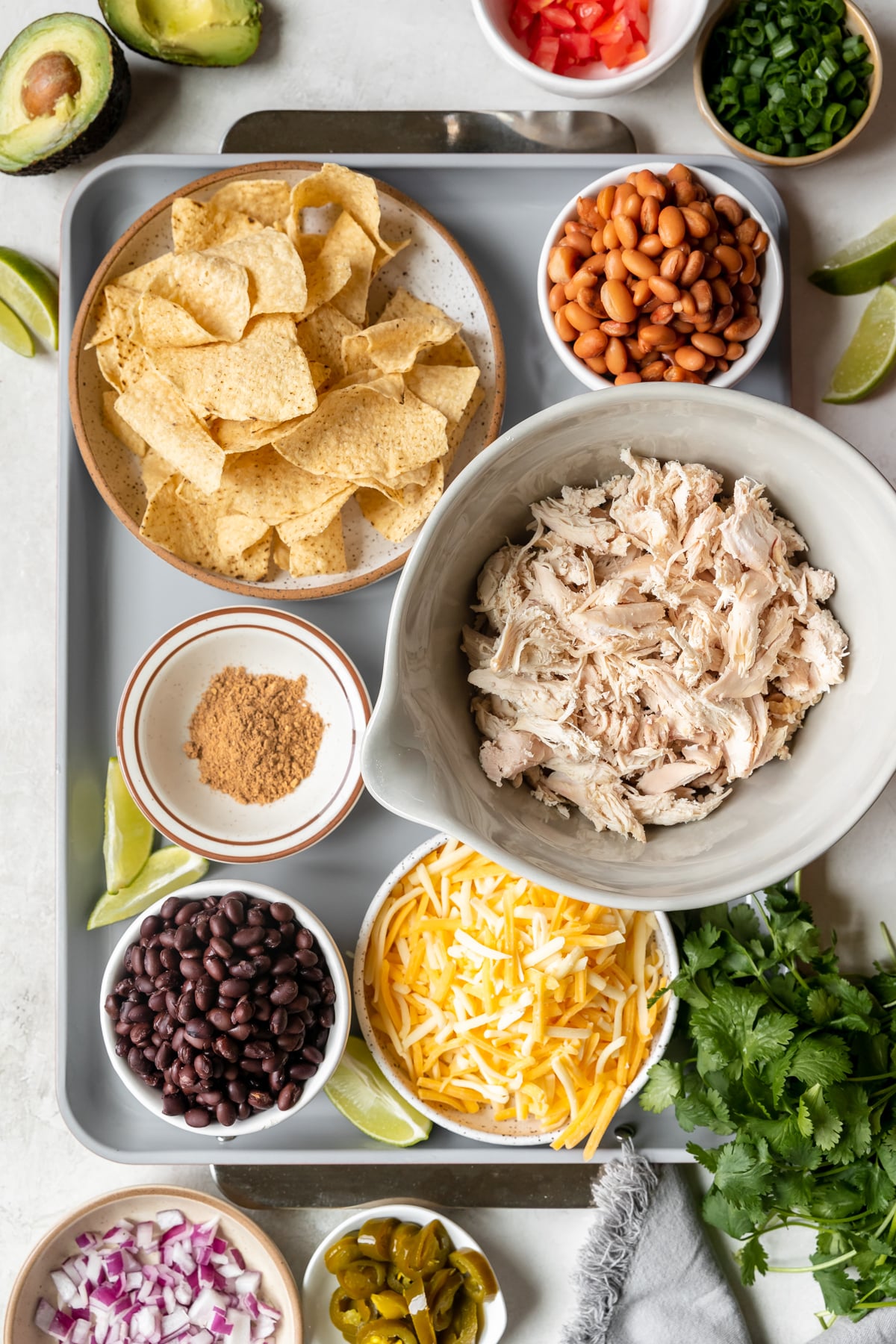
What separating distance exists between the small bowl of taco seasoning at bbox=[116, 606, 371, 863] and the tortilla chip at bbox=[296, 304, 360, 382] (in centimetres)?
41

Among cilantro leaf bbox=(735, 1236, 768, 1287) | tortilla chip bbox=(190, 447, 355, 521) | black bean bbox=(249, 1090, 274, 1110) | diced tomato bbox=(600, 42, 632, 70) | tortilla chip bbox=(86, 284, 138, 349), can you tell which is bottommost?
cilantro leaf bbox=(735, 1236, 768, 1287)

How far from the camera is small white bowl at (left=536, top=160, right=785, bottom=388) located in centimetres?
160

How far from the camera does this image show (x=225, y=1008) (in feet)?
5.09

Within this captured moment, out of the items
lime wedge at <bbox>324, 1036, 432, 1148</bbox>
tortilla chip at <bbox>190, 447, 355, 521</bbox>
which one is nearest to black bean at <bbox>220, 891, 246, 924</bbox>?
lime wedge at <bbox>324, 1036, 432, 1148</bbox>

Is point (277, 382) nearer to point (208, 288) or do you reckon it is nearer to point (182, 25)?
point (208, 288)

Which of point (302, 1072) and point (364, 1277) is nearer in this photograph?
point (302, 1072)

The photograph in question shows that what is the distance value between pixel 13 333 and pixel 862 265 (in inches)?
57.6

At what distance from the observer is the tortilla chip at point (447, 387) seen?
1.59 meters

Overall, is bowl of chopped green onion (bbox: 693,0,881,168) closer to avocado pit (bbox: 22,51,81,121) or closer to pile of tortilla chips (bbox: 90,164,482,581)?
pile of tortilla chips (bbox: 90,164,482,581)

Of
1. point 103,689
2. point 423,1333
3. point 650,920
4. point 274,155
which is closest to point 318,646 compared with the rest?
point 103,689

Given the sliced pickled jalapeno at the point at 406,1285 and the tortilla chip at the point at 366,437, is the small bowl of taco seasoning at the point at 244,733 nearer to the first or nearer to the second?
the tortilla chip at the point at 366,437

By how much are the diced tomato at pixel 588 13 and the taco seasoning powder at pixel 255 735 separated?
1165mm

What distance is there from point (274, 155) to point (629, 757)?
3.84 feet

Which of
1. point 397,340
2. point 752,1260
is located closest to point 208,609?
point 397,340
